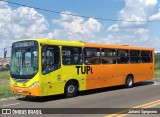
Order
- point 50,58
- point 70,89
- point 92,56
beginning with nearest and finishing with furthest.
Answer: point 50,58 → point 70,89 → point 92,56

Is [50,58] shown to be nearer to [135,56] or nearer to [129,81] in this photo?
[129,81]

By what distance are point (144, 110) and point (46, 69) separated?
5149 millimetres

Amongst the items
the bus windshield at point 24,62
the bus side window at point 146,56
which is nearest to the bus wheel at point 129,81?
the bus side window at point 146,56

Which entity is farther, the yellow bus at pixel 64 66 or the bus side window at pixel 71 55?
the bus side window at pixel 71 55

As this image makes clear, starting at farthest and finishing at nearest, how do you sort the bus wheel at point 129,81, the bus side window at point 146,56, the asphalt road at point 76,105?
the bus side window at point 146,56
the bus wheel at point 129,81
the asphalt road at point 76,105

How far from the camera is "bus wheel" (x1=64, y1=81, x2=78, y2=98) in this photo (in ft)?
54.6

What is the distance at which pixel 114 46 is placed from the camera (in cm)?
2009

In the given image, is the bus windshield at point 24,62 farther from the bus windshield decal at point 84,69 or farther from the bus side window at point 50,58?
the bus windshield decal at point 84,69

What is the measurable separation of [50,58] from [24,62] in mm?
1144

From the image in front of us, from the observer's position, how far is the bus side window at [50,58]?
15.4 meters

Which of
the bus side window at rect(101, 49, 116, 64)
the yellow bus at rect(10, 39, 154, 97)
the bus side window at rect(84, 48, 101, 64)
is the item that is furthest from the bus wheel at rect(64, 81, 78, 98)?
the bus side window at rect(101, 49, 116, 64)

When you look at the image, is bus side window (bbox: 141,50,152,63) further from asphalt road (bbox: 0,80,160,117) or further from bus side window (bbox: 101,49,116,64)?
asphalt road (bbox: 0,80,160,117)

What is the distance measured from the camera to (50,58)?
51.6 ft

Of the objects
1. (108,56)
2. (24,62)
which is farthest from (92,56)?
(24,62)
